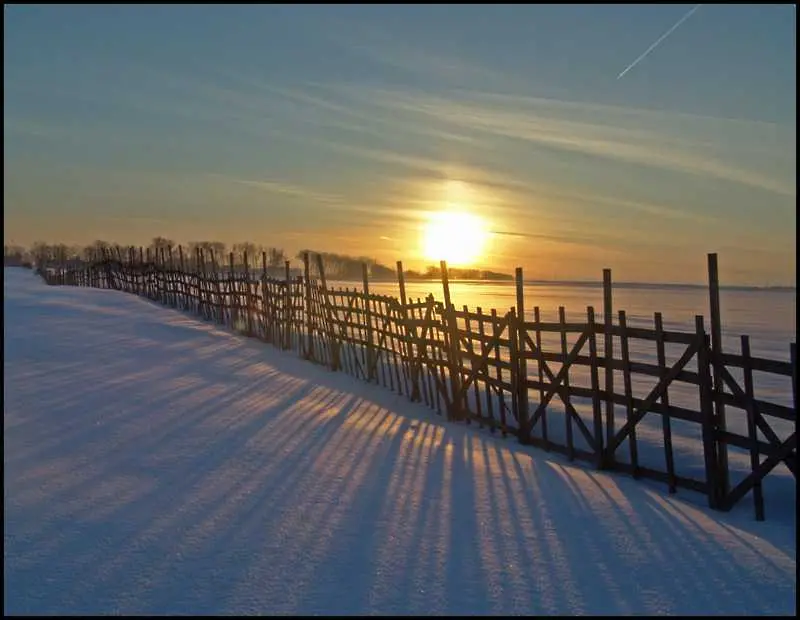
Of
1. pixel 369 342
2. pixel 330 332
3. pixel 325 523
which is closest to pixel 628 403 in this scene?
pixel 325 523

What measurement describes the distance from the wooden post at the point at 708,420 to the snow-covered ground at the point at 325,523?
294 millimetres

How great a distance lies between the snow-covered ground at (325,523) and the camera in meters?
3.48

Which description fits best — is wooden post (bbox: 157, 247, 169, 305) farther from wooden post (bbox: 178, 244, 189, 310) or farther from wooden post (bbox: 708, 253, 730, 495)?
wooden post (bbox: 708, 253, 730, 495)

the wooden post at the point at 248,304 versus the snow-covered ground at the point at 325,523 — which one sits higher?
the wooden post at the point at 248,304

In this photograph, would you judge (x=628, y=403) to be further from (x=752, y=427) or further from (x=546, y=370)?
(x=546, y=370)

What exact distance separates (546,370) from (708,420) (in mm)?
2380

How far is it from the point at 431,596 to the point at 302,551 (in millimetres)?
869

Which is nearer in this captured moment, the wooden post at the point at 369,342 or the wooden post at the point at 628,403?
the wooden post at the point at 628,403

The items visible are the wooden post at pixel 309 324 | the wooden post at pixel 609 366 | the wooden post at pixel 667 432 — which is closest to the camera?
the wooden post at pixel 667 432

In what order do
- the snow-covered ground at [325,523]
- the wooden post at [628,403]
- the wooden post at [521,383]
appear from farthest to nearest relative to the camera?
1. the wooden post at [521,383]
2. the wooden post at [628,403]
3. the snow-covered ground at [325,523]

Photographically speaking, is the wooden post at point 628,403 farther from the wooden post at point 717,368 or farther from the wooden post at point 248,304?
the wooden post at point 248,304

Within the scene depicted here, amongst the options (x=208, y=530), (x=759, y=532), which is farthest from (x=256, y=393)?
(x=759, y=532)

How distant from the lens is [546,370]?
314 inches

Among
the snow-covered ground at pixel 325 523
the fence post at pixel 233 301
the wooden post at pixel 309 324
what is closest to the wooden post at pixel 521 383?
the snow-covered ground at pixel 325 523
